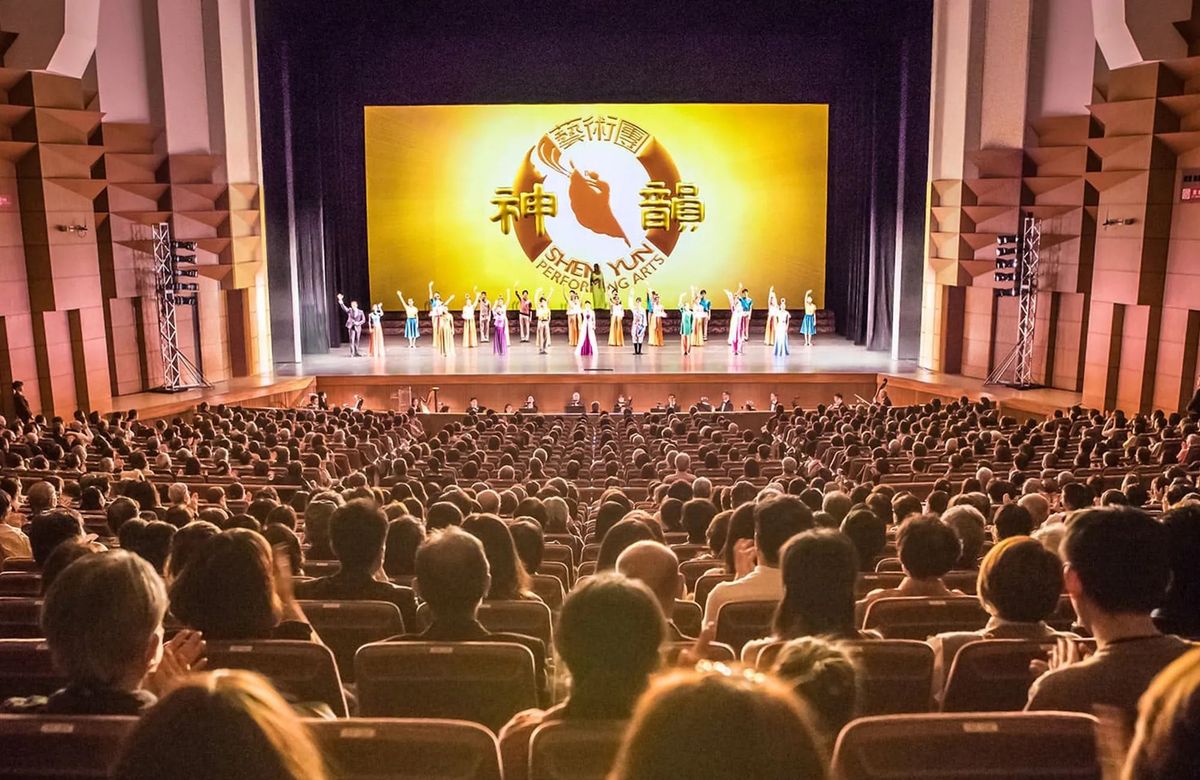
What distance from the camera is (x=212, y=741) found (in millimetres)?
1276

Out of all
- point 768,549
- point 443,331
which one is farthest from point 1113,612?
point 443,331

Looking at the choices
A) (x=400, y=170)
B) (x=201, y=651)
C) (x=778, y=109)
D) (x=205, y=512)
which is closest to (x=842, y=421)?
(x=205, y=512)

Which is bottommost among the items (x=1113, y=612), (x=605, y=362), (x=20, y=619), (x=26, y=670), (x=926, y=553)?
(x=605, y=362)

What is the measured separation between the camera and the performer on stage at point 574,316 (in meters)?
21.0

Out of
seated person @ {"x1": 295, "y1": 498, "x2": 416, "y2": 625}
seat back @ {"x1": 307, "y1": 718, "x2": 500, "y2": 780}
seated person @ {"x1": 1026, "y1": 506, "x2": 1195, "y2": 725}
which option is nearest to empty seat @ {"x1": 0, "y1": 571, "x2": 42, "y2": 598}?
seated person @ {"x1": 295, "y1": 498, "x2": 416, "y2": 625}

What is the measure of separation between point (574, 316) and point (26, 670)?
735 inches

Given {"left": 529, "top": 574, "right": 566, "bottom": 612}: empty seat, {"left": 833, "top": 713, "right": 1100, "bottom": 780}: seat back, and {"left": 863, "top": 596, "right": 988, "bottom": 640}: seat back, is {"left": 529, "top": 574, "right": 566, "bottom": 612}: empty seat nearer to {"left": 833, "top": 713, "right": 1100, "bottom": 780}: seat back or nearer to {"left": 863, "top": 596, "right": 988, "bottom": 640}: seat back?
{"left": 863, "top": 596, "right": 988, "bottom": 640}: seat back

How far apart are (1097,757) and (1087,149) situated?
50.2 feet

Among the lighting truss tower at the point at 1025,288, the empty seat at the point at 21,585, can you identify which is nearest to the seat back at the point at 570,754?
the empty seat at the point at 21,585

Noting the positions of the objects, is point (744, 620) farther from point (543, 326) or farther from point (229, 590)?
point (543, 326)

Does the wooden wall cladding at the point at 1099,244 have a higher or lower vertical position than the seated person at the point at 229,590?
higher

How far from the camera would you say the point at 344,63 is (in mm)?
21641

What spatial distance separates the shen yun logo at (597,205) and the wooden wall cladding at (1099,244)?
21.5 ft

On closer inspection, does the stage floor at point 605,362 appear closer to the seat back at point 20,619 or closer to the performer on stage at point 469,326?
the performer on stage at point 469,326
